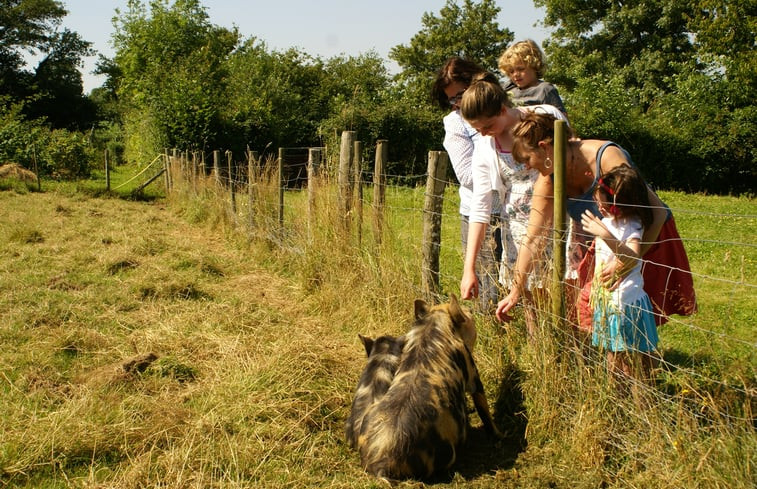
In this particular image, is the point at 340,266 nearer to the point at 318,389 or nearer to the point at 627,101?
the point at 318,389

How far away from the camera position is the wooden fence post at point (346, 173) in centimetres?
621

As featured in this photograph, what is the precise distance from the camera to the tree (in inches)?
1650

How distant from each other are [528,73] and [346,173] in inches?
101

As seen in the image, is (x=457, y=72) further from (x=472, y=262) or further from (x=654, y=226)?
(x=654, y=226)

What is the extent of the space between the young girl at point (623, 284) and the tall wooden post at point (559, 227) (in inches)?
7.4

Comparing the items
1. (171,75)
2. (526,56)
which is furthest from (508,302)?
(171,75)

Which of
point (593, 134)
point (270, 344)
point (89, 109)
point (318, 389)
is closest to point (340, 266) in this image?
point (270, 344)

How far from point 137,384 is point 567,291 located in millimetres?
2906

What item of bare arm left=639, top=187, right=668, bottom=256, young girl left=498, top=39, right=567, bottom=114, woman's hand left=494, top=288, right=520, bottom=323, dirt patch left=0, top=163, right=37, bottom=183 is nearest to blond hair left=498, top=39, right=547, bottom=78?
young girl left=498, top=39, right=567, bottom=114

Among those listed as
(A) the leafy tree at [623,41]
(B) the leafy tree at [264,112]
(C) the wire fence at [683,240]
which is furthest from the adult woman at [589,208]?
(A) the leafy tree at [623,41]

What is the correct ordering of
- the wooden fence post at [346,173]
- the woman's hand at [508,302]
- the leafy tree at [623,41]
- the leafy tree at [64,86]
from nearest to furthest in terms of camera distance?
the woman's hand at [508,302] → the wooden fence post at [346,173] → the leafy tree at [623,41] → the leafy tree at [64,86]

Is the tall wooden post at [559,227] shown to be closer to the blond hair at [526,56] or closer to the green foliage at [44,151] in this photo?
the blond hair at [526,56]

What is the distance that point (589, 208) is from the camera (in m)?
3.29

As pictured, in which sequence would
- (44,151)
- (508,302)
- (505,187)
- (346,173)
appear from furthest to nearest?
(44,151)
(346,173)
(505,187)
(508,302)
